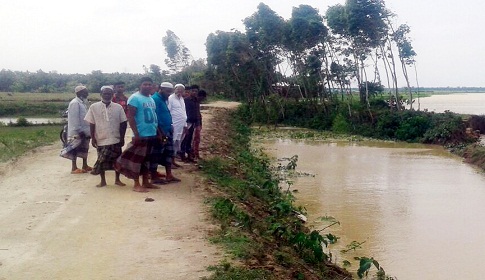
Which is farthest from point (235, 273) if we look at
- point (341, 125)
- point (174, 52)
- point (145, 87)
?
point (174, 52)

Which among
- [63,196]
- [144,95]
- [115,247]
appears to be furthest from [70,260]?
[144,95]

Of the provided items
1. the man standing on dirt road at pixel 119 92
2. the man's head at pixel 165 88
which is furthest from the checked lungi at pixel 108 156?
the man standing on dirt road at pixel 119 92

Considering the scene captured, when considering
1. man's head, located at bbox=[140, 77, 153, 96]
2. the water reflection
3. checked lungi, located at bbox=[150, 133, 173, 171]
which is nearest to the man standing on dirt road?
checked lungi, located at bbox=[150, 133, 173, 171]

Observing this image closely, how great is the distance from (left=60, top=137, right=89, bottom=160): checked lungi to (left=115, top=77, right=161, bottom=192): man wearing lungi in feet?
5.43

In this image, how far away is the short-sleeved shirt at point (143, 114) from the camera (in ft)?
25.2

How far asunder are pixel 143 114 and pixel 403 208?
574 centimetres

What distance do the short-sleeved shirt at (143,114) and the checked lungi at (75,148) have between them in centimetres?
199

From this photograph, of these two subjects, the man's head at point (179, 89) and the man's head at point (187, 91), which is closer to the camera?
the man's head at point (179, 89)

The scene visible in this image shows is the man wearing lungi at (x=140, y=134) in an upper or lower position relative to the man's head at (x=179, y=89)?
lower

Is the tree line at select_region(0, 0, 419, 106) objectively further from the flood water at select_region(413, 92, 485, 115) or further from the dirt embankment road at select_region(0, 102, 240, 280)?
the dirt embankment road at select_region(0, 102, 240, 280)

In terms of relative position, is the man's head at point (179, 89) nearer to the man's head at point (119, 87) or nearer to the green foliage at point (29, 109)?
the man's head at point (119, 87)

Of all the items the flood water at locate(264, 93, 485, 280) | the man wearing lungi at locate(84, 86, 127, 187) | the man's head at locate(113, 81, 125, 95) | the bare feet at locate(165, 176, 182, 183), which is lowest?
the flood water at locate(264, 93, 485, 280)

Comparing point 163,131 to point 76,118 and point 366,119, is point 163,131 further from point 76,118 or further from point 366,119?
point 366,119

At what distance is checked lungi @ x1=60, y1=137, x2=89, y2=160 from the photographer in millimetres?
9203
